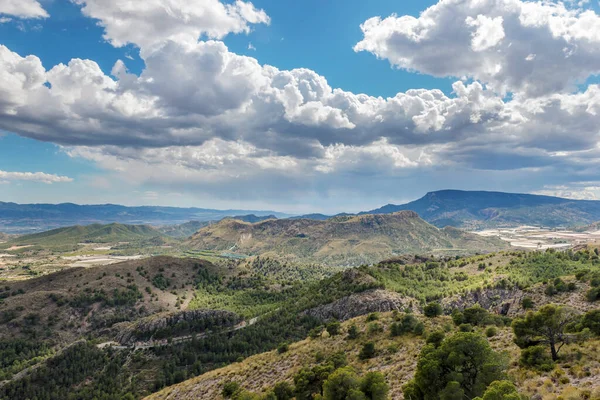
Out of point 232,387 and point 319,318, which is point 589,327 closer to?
point 232,387

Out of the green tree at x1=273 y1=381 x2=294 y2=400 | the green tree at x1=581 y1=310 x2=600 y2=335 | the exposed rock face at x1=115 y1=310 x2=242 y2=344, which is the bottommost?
the exposed rock face at x1=115 y1=310 x2=242 y2=344

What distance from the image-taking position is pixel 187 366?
152750mm

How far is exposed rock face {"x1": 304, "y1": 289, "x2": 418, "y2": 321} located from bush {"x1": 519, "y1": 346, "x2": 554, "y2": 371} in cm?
11147

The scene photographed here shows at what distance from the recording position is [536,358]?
4875 centimetres

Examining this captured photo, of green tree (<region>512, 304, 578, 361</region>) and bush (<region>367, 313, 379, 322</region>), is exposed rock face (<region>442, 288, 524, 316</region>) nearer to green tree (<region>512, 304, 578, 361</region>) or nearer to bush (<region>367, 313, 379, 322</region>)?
bush (<region>367, 313, 379, 322</region>)

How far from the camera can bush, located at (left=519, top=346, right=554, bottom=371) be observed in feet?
155

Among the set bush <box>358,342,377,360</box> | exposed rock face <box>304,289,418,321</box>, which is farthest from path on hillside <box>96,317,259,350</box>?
bush <box>358,342,377,360</box>

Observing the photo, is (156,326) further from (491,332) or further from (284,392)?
(491,332)

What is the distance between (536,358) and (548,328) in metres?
6.38

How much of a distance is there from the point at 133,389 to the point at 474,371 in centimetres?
13922

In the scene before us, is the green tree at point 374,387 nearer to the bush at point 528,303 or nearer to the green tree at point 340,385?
the green tree at point 340,385

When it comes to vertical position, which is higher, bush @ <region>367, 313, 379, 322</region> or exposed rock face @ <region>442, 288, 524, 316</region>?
bush @ <region>367, 313, 379, 322</region>

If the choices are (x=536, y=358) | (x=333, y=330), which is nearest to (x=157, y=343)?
(x=333, y=330)

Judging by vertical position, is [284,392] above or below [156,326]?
above
